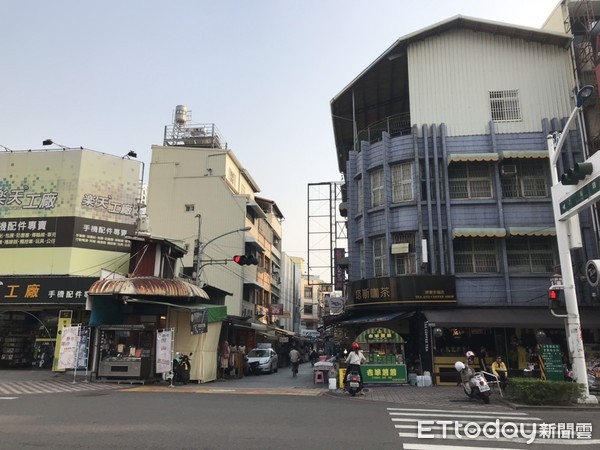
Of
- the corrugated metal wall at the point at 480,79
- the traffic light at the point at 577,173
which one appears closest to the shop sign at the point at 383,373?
the traffic light at the point at 577,173

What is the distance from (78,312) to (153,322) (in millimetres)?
7628

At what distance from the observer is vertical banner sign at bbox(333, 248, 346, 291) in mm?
32597

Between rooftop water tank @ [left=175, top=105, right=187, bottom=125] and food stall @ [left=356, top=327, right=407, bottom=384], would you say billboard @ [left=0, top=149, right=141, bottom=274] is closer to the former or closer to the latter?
rooftop water tank @ [left=175, top=105, right=187, bottom=125]

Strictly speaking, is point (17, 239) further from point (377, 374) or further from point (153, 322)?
point (377, 374)

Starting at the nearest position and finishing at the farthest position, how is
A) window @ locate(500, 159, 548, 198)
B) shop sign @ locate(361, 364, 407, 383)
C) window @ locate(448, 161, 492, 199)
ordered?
shop sign @ locate(361, 364, 407, 383) → window @ locate(500, 159, 548, 198) → window @ locate(448, 161, 492, 199)

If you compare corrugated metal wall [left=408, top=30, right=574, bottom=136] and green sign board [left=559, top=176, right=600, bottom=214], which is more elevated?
corrugated metal wall [left=408, top=30, right=574, bottom=136]

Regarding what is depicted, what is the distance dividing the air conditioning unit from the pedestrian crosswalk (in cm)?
1868

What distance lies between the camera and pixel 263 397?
1448cm

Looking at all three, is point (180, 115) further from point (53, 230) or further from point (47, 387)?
point (47, 387)

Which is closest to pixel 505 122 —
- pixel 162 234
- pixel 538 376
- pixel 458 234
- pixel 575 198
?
pixel 458 234

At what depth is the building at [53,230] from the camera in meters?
25.5

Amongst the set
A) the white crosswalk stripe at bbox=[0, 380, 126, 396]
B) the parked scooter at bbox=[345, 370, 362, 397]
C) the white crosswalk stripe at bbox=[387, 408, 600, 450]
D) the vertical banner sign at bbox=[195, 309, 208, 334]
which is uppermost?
the vertical banner sign at bbox=[195, 309, 208, 334]

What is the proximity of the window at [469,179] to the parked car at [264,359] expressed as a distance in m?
16.2

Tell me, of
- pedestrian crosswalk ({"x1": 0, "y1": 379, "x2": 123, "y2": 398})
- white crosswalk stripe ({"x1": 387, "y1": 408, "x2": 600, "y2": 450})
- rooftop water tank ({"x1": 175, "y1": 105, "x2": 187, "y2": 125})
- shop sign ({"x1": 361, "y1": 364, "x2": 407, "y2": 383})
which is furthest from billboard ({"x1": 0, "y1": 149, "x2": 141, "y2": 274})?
white crosswalk stripe ({"x1": 387, "y1": 408, "x2": 600, "y2": 450})
